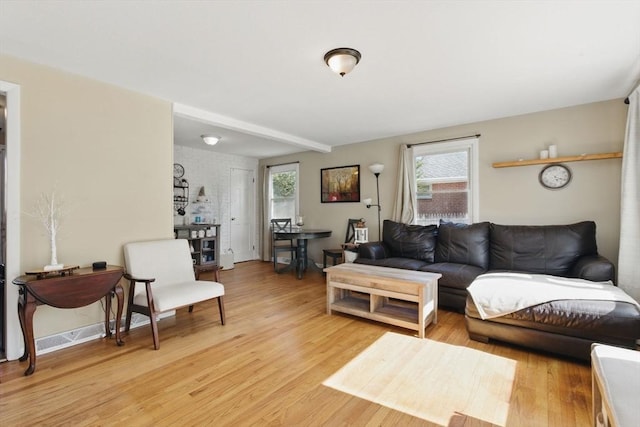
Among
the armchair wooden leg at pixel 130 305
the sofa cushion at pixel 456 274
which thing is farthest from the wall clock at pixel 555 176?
the armchair wooden leg at pixel 130 305

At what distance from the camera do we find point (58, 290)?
7.23 feet

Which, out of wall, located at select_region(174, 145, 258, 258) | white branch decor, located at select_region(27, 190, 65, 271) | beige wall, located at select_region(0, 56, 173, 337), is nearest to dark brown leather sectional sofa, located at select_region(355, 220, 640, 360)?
beige wall, located at select_region(0, 56, 173, 337)

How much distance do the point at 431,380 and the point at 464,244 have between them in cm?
215

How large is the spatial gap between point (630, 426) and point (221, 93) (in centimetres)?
353

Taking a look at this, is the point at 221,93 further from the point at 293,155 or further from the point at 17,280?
the point at 293,155

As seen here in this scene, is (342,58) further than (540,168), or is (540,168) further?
(540,168)

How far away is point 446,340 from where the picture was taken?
2.67 m

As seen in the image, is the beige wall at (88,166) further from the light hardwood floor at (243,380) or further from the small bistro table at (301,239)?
the small bistro table at (301,239)

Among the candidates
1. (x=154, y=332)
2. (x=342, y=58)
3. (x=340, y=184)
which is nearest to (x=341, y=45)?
(x=342, y=58)

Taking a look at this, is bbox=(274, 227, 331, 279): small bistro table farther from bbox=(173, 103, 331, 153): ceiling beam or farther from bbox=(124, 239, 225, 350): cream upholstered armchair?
bbox=(124, 239, 225, 350): cream upholstered armchair

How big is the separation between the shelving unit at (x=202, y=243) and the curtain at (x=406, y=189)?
337 cm

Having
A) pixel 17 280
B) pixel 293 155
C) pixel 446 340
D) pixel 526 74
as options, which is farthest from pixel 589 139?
pixel 17 280

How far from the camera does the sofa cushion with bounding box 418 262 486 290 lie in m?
3.27

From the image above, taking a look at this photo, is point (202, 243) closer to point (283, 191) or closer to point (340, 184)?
point (283, 191)
